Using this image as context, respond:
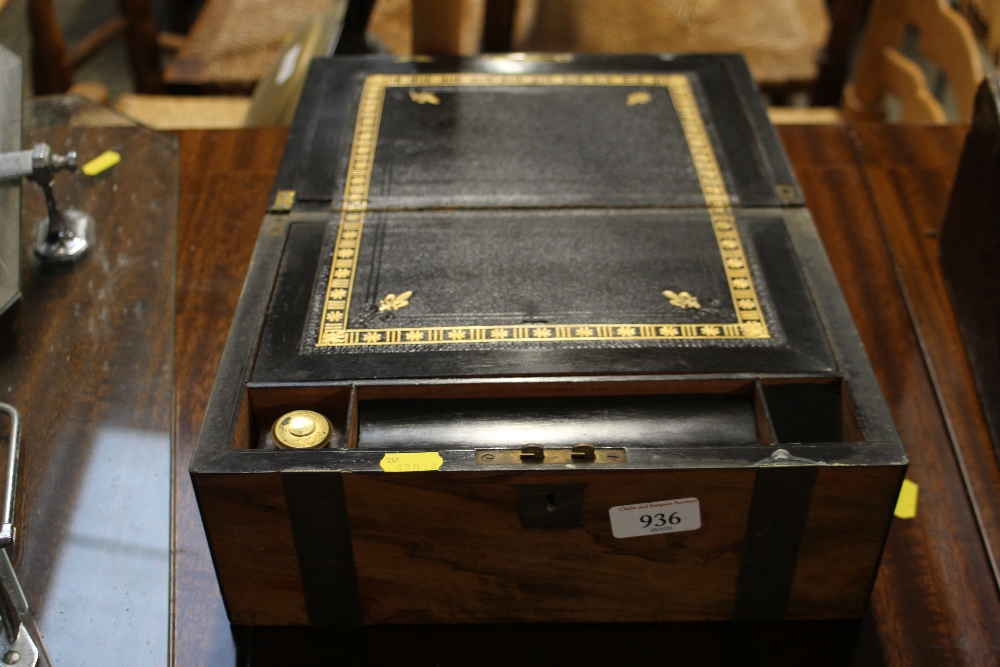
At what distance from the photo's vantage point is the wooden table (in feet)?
3.61

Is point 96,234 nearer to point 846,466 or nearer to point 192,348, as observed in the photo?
point 192,348

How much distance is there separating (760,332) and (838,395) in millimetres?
118

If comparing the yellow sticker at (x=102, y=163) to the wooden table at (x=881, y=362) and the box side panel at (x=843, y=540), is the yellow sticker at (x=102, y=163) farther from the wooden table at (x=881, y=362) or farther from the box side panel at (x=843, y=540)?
the box side panel at (x=843, y=540)

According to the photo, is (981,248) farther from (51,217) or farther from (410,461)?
(51,217)

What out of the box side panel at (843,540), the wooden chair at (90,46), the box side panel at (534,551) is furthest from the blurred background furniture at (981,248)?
the wooden chair at (90,46)

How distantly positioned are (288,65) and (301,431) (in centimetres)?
112

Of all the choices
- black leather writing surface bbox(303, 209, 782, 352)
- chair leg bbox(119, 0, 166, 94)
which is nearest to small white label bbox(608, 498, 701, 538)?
black leather writing surface bbox(303, 209, 782, 352)

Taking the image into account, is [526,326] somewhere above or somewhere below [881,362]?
above

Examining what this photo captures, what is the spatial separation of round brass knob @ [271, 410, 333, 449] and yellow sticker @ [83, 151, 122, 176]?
2.38 ft

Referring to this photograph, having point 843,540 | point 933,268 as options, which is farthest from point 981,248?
point 843,540

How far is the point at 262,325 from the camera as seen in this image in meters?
1.17

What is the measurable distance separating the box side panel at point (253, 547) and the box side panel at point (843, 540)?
1.72 feet

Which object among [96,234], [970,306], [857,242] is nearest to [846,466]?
[970,306]

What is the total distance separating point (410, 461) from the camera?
971 mm
